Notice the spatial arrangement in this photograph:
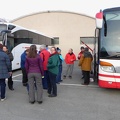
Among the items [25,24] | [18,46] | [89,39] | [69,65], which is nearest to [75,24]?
[89,39]

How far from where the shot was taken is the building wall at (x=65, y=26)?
91.0ft

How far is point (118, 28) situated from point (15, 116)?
4.54 metres

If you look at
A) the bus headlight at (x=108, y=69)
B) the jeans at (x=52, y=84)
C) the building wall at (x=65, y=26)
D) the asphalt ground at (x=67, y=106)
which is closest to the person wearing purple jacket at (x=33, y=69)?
the asphalt ground at (x=67, y=106)

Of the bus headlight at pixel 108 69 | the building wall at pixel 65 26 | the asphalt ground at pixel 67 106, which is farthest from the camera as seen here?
the building wall at pixel 65 26

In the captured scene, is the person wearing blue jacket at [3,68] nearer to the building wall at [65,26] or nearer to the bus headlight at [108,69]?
the bus headlight at [108,69]

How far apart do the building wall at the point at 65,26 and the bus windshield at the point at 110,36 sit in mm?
20442

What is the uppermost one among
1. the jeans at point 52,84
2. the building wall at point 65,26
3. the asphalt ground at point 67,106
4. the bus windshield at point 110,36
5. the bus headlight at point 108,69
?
the building wall at point 65,26

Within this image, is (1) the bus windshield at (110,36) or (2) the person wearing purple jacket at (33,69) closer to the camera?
(2) the person wearing purple jacket at (33,69)

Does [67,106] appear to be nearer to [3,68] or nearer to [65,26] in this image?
[3,68]

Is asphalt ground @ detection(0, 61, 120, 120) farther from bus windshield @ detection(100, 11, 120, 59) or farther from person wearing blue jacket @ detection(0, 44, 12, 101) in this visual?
bus windshield @ detection(100, 11, 120, 59)

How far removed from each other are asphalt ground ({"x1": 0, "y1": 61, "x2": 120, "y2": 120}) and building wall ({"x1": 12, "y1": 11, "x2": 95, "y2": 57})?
20.3m

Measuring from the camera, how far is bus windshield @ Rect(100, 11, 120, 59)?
271 inches

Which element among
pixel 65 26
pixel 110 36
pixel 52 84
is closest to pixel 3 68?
pixel 52 84

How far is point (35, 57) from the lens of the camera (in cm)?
585
